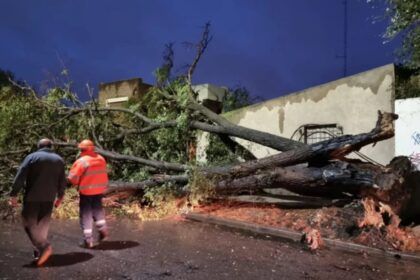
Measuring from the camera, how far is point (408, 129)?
32.7 ft

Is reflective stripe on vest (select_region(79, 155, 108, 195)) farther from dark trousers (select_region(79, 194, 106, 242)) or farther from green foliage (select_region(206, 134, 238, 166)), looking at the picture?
green foliage (select_region(206, 134, 238, 166))

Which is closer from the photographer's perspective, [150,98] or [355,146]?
[355,146]

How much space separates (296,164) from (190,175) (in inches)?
88.5

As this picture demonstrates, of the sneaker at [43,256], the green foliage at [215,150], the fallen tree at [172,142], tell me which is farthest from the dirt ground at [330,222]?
the sneaker at [43,256]

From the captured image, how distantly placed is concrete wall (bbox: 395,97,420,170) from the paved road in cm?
407

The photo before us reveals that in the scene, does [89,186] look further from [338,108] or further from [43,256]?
[338,108]

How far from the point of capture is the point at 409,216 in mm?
8539

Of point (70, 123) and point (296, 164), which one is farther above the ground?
point (70, 123)

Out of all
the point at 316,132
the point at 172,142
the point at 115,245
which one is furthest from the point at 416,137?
the point at 115,245

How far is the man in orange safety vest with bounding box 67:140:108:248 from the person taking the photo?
6520mm

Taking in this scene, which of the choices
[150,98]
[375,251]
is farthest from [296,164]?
[150,98]

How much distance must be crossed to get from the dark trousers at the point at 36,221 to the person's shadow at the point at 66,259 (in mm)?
210

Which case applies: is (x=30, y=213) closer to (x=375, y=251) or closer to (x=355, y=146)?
(x=375, y=251)

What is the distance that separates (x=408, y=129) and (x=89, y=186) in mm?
6896
